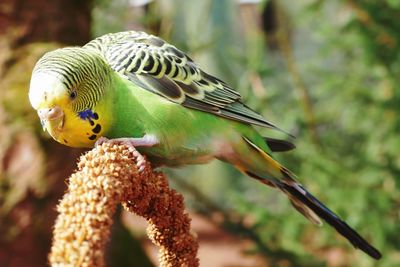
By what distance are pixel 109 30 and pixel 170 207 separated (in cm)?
362

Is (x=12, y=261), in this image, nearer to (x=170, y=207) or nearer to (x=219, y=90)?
(x=219, y=90)

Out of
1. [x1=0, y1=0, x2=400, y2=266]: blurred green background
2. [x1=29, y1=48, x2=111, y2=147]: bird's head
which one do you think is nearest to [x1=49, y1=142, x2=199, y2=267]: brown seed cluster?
[x1=29, y1=48, x2=111, y2=147]: bird's head

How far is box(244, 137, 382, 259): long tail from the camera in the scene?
202 centimetres

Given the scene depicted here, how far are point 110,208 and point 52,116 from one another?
0.31m

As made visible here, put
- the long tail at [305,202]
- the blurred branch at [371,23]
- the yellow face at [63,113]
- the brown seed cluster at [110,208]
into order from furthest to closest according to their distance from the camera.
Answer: the blurred branch at [371,23]
the long tail at [305,202]
the yellow face at [63,113]
the brown seed cluster at [110,208]

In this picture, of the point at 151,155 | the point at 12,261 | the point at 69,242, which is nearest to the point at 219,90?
the point at 151,155

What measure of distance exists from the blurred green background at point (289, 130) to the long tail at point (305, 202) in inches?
67.4

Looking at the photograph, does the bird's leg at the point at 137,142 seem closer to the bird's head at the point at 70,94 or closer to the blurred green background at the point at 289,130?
the bird's head at the point at 70,94

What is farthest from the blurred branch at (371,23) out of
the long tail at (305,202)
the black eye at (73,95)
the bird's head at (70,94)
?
the black eye at (73,95)

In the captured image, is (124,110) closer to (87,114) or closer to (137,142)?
(137,142)

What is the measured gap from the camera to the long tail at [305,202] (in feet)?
6.63

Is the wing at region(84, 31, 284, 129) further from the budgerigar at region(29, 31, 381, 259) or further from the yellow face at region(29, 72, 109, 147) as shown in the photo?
the yellow face at region(29, 72, 109, 147)

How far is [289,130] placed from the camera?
4.69m

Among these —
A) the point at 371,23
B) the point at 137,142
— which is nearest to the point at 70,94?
the point at 137,142
